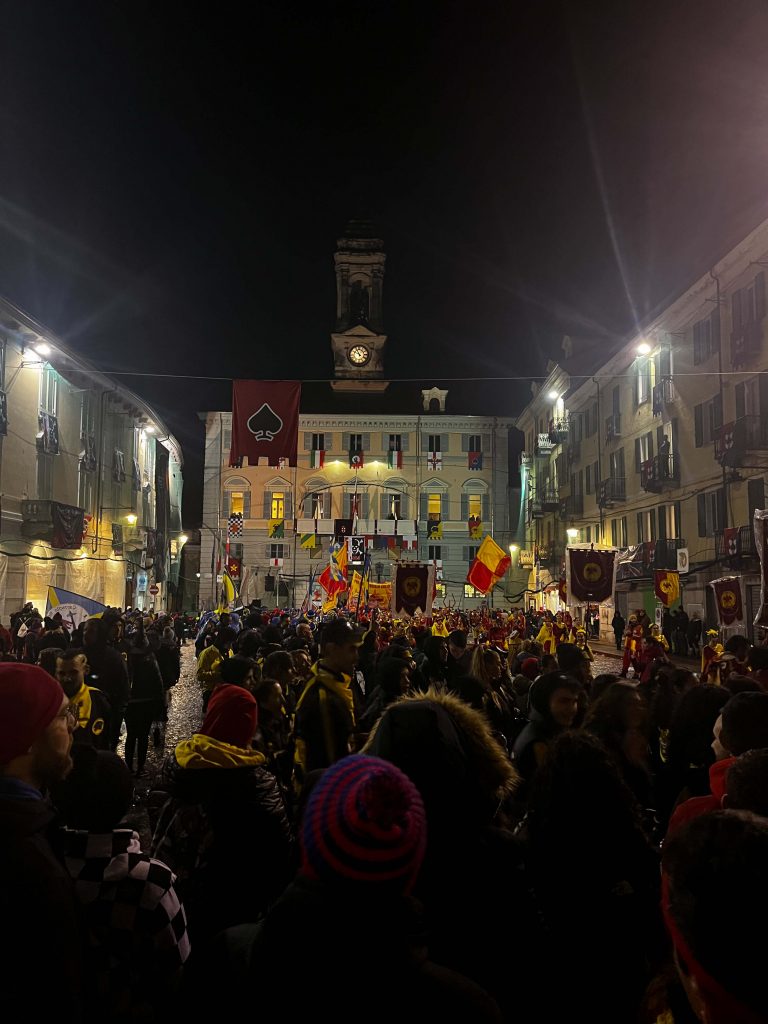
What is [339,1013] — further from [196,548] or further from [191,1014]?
[196,548]

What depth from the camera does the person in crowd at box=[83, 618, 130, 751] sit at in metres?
9.46

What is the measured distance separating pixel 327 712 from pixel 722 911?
Answer: 3.96 meters

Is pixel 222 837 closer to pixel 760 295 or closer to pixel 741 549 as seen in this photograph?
pixel 741 549

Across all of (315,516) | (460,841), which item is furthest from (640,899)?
(315,516)

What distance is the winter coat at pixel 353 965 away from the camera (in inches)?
68.8

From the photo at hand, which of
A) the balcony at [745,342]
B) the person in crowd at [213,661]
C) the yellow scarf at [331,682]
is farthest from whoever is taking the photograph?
the balcony at [745,342]

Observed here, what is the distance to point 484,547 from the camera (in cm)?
2236

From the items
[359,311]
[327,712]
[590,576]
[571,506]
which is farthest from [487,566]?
[359,311]

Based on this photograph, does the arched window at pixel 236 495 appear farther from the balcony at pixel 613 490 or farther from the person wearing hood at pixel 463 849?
the person wearing hood at pixel 463 849

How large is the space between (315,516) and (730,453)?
42453 millimetres

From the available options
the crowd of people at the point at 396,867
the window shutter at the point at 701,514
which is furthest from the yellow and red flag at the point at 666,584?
the crowd of people at the point at 396,867

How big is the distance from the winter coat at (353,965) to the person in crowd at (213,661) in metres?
5.76

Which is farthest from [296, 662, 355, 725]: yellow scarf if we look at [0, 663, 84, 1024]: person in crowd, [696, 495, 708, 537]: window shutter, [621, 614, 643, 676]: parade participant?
[696, 495, 708, 537]: window shutter

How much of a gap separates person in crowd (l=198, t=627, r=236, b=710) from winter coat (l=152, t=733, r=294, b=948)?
3692mm
